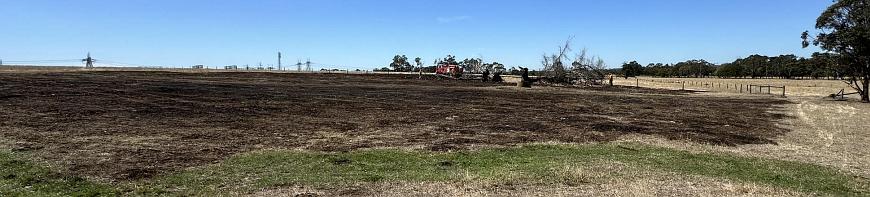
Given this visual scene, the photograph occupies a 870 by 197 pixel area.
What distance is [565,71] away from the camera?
63.1 meters

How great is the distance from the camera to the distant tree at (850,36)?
3131cm

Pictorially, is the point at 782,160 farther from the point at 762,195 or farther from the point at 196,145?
the point at 196,145

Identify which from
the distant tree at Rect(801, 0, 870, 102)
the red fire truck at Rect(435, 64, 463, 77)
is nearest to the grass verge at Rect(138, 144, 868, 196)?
the distant tree at Rect(801, 0, 870, 102)

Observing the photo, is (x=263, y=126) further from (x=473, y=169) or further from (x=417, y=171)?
(x=473, y=169)

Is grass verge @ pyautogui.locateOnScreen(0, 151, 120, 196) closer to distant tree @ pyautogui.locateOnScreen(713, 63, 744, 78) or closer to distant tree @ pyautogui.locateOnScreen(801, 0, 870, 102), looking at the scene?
distant tree @ pyautogui.locateOnScreen(801, 0, 870, 102)

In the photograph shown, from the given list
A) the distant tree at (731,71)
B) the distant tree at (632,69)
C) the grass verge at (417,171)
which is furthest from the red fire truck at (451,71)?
the distant tree at (731,71)

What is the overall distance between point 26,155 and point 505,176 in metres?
7.25

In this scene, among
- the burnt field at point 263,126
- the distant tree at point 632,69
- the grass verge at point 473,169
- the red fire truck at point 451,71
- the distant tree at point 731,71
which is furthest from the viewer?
→ the distant tree at point 632,69

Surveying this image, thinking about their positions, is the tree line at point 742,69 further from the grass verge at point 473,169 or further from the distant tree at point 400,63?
the grass verge at point 473,169

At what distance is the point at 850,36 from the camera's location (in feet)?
103

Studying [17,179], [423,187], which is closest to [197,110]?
[17,179]

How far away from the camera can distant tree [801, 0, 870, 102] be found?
31.3 meters

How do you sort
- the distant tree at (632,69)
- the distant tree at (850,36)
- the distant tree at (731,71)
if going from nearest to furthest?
the distant tree at (850,36) → the distant tree at (731,71) → the distant tree at (632,69)

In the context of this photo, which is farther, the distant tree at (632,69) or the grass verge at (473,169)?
the distant tree at (632,69)
